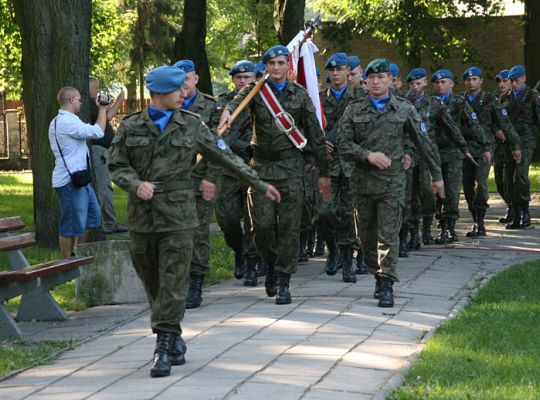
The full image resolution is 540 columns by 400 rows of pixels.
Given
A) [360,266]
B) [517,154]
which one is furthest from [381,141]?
[517,154]

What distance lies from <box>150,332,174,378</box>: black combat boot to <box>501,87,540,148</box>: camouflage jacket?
11546 millimetres

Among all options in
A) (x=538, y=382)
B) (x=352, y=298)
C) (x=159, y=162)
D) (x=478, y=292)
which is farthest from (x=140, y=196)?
(x=478, y=292)

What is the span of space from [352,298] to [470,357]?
2966mm

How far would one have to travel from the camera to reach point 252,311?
404 inches

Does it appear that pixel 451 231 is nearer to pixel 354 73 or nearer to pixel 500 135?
pixel 500 135

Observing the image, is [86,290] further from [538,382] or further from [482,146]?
[482,146]

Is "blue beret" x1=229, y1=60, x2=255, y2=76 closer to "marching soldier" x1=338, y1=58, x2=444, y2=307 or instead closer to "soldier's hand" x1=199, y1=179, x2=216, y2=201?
"marching soldier" x1=338, y1=58, x2=444, y2=307

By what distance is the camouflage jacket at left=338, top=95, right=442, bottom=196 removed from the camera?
1057cm

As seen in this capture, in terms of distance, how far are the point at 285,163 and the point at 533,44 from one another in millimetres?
23849

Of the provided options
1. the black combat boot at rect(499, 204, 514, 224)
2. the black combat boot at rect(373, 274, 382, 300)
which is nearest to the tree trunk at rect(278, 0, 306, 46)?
the black combat boot at rect(499, 204, 514, 224)

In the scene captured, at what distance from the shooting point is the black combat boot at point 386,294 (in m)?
10.4

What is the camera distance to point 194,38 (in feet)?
79.1

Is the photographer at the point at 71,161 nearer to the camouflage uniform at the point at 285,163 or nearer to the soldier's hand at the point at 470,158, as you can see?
the camouflage uniform at the point at 285,163

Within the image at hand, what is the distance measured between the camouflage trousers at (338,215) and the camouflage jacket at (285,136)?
180 centimetres
